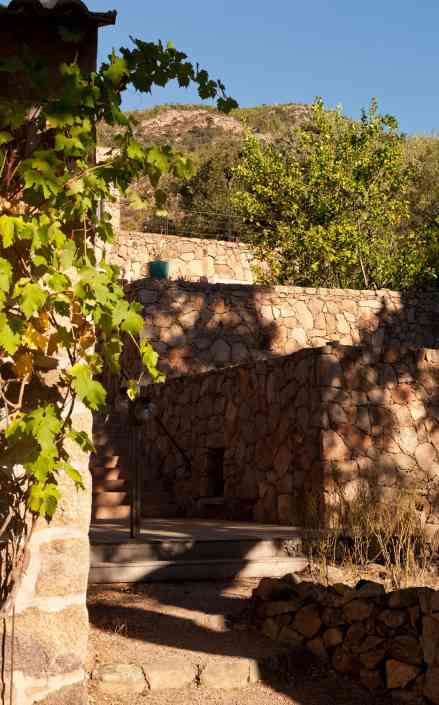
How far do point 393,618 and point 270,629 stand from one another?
0.88 metres

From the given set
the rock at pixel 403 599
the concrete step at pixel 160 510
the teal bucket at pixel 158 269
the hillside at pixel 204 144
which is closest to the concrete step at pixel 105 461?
the concrete step at pixel 160 510

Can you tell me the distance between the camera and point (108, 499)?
9883mm

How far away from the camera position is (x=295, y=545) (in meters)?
7.52

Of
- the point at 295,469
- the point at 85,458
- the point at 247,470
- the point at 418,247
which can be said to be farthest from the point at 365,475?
the point at 418,247

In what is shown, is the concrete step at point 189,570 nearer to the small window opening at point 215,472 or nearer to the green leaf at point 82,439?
the green leaf at point 82,439

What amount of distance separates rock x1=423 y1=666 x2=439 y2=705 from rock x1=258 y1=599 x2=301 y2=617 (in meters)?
1.08

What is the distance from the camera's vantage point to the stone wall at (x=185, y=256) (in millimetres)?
19969

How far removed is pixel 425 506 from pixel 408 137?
86.3 ft

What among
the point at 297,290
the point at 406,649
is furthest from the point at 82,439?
the point at 297,290

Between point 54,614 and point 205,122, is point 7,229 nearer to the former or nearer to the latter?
point 54,614

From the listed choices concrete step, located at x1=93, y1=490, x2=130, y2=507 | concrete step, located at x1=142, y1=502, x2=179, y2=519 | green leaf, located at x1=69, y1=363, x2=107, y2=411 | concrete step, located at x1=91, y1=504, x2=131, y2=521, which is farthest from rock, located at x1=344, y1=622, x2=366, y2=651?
concrete step, located at x1=142, y1=502, x2=179, y2=519

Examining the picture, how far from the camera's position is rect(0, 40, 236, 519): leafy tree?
336 centimetres

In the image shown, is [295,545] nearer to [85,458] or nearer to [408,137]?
[85,458]

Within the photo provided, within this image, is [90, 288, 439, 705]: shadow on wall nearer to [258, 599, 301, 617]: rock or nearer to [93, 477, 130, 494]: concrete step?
[93, 477, 130, 494]: concrete step
